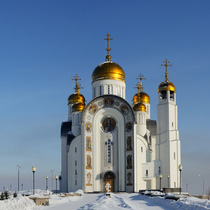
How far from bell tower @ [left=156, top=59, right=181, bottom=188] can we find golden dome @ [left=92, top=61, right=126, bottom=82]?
507cm

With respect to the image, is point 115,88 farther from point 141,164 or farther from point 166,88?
point 141,164

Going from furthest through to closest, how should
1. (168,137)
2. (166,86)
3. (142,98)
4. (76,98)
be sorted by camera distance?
(142,98), (76,98), (166,86), (168,137)

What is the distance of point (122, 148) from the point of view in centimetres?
4578

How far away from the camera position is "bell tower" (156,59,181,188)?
4569 centimetres

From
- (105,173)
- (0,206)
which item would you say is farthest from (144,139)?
(0,206)

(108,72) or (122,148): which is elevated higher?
(108,72)

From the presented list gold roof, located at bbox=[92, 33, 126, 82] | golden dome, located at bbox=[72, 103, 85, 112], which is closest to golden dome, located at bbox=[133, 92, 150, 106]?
gold roof, located at bbox=[92, 33, 126, 82]

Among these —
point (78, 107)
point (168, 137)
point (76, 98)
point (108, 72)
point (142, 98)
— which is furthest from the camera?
point (142, 98)

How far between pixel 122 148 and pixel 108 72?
9512 mm

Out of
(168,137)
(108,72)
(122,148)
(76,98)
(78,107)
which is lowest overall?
(122,148)

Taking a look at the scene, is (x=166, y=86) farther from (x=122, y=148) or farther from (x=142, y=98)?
(x=122, y=148)

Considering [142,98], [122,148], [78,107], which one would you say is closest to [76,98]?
[78,107]

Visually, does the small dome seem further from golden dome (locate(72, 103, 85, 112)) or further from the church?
golden dome (locate(72, 103, 85, 112))

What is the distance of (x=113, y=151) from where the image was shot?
151 ft
